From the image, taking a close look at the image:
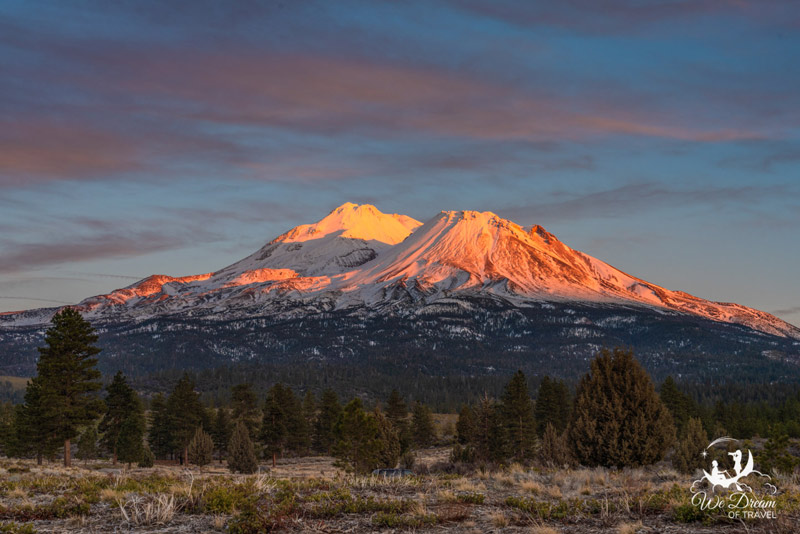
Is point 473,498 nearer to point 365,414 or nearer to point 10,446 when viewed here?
point 365,414

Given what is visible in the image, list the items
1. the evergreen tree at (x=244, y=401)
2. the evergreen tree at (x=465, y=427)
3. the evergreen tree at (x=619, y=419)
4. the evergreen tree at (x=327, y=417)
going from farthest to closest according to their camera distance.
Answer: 1. the evergreen tree at (x=327, y=417)
2. the evergreen tree at (x=465, y=427)
3. the evergreen tree at (x=244, y=401)
4. the evergreen tree at (x=619, y=419)

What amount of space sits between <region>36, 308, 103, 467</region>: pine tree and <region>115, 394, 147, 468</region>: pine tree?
55.9ft

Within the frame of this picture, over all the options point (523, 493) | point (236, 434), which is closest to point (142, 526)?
point (523, 493)

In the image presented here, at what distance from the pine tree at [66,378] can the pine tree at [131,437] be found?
17.0 meters

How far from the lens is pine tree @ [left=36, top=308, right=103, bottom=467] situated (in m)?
50.0

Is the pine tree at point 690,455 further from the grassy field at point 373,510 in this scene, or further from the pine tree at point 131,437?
the pine tree at point 131,437

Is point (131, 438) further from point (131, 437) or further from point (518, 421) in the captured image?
point (518, 421)

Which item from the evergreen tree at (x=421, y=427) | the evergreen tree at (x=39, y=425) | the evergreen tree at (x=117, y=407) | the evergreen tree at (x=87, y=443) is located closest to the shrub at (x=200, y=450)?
the evergreen tree at (x=117, y=407)

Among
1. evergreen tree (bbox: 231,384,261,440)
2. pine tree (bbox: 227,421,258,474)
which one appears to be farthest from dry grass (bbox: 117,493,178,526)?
evergreen tree (bbox: 231,384,261,440)

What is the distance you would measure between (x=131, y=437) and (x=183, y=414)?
9360 millimetres

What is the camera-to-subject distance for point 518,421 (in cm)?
7812

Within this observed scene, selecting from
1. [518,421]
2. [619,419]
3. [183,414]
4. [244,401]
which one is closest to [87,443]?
[183,414]

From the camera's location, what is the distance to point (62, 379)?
167ft

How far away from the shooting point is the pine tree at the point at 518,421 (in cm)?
7769
